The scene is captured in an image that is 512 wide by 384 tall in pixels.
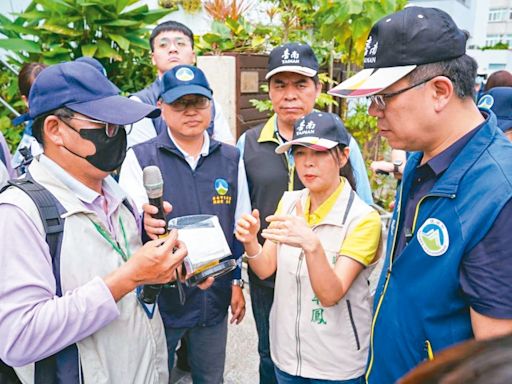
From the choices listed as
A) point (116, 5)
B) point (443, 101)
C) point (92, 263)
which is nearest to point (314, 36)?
point (116, 5)

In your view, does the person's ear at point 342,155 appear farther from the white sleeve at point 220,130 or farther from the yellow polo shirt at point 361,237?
the white sleeve at point 220,130

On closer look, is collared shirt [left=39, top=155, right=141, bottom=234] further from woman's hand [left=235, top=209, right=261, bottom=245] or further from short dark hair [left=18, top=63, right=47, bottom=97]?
short dark hair [left=18, top=63, right=47, bottom=97]

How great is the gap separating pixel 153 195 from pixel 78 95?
48 cm

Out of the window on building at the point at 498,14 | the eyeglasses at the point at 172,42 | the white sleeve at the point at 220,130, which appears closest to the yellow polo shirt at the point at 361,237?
the white sleeve at the point at 220,130

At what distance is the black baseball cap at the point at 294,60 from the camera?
2530 millimetres

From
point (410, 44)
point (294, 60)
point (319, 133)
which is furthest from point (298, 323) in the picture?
point (294, 60)

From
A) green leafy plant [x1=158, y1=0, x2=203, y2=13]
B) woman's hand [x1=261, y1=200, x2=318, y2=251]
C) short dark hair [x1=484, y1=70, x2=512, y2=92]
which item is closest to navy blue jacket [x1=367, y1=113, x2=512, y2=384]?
woman's hand [x1=261, y1=200, x2=318, y2=251]

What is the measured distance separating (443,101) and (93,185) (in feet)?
4.59

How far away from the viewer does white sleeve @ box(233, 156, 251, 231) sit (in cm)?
244

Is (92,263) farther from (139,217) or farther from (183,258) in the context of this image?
(139,217)

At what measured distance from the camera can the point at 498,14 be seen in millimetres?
41281

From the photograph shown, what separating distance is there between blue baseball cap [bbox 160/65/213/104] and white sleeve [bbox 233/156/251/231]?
479 millimetres

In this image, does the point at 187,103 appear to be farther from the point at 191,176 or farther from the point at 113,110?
the point at 113,110

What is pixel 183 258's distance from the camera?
160 cm
